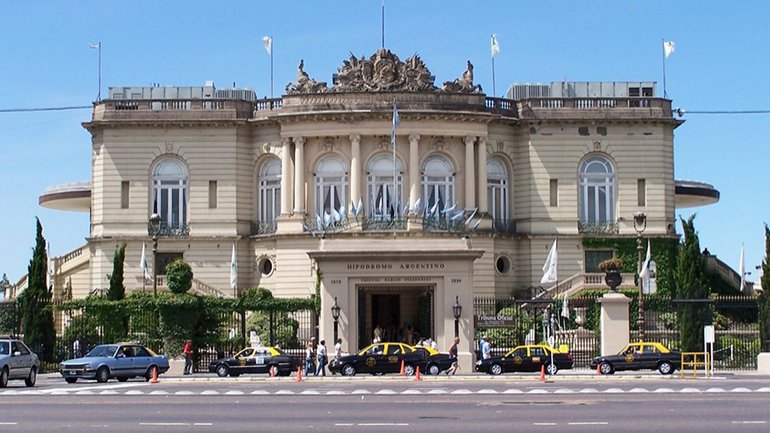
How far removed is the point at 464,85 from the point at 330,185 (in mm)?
8206

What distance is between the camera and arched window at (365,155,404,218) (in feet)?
235

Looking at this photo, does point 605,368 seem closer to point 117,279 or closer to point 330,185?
point 117,279

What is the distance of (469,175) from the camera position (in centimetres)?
7181

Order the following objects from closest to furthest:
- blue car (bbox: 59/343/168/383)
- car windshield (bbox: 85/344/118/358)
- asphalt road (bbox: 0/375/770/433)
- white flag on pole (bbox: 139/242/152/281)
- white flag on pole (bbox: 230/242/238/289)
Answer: asphalt road (bbox: 0/375/770/433), blue car (bbox: 59/343/168/383), car windshield (bbox: 85/344/118/358), white flag on pole (bbox: 139/242/152/281), white flag on pole (bbox: 230/242/238/289)

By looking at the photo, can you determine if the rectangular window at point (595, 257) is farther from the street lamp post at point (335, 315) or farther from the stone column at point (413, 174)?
the street lamp post at point (335, 315)

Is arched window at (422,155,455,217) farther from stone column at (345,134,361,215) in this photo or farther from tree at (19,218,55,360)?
tree at (19,218,55,360)

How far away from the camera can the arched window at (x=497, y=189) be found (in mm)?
73938

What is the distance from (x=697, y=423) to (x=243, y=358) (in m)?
25.0

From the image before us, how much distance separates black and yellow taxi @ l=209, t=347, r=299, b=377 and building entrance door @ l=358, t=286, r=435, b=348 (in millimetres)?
4058

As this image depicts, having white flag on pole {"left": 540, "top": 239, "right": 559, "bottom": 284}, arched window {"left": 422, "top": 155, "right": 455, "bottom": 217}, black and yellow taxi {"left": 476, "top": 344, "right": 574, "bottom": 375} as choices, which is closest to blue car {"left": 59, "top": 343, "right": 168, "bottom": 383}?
black and yellow taxi {"left": 476, "top": 344, "right": 574, "bottom": 375}

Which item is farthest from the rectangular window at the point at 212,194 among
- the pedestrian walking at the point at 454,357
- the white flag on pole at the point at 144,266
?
the pedestrian walking at the point at 454,357

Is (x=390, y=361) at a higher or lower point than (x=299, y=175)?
lower

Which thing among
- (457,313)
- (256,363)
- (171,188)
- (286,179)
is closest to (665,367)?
(457,313)

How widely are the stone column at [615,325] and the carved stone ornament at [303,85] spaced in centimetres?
2347
